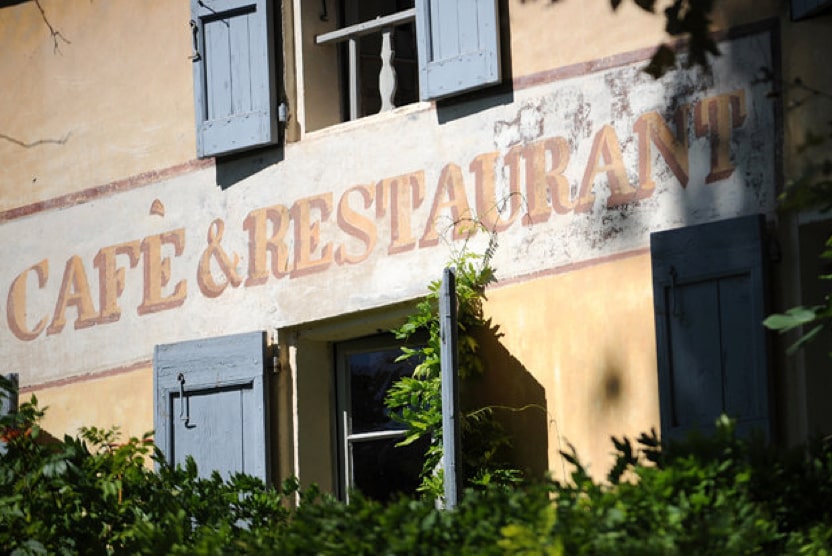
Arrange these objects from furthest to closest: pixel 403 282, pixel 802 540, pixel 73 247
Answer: pixel 73 247, pixel 403 282, pixel 802 540

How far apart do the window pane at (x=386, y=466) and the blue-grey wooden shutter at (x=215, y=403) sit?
0.45 metres

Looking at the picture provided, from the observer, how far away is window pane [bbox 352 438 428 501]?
9.01 meters

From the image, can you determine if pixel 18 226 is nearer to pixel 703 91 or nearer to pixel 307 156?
pixel 307 156

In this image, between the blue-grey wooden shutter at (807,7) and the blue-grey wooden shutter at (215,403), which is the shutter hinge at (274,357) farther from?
the blue-grey wooden shutter at (807,7)

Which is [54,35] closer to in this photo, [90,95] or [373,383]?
[90,95]

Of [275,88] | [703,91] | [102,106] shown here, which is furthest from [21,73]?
[703,91]

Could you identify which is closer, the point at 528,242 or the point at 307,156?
the point at 528,242

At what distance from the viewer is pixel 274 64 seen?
9.40 metres

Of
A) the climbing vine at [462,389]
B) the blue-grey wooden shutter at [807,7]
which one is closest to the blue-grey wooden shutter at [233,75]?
the climbing vine at [462,389]

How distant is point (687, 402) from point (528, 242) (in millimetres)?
1116

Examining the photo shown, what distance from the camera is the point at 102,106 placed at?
10133mm

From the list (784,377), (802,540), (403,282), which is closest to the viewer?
(802,540)

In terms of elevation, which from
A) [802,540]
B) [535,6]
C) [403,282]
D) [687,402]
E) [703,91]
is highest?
[535,6]

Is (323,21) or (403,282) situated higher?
(323,21)
